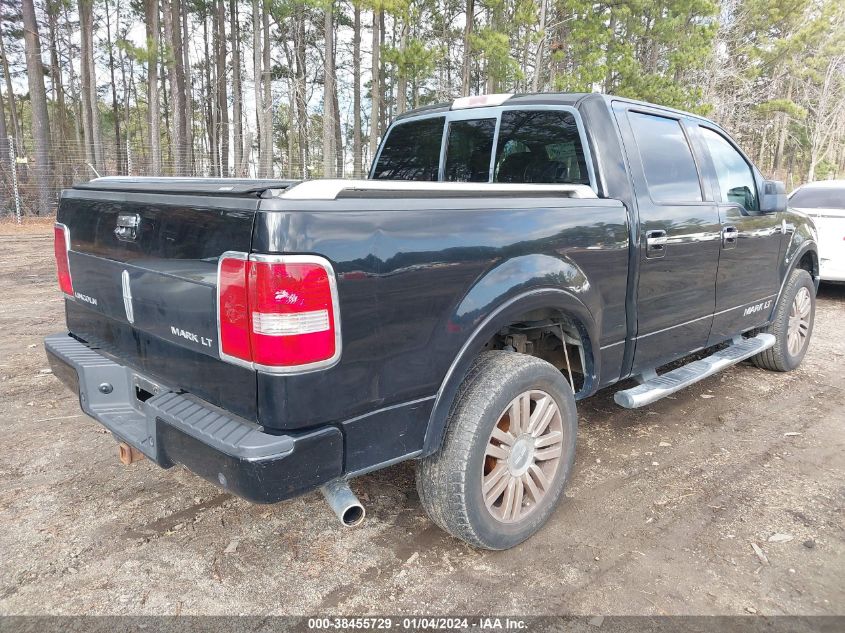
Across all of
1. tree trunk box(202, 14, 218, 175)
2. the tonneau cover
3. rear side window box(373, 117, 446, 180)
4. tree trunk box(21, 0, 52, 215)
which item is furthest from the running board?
tree trunk box(202, 14, 218, 175)

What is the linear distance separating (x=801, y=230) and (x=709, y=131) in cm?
154

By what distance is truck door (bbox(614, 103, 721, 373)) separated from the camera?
3.27m

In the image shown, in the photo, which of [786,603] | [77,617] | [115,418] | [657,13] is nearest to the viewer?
[77,617]

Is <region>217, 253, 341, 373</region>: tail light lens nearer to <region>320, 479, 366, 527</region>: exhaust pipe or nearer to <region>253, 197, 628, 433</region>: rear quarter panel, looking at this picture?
<region>253, 197, 628, 433</region>: rear quarter panel

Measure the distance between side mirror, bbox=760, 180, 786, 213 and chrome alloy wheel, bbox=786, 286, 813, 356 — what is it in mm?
1106

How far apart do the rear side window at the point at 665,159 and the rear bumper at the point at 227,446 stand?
2.41 metres

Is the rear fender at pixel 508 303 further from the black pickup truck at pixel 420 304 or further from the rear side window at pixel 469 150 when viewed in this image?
the rear side window at pixel 469 150

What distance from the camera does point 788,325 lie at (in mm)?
5051

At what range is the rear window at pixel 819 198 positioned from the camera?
28.0ft

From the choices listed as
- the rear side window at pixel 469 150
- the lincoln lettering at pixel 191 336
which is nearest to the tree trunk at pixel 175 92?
the rear side window at pixel 469 150

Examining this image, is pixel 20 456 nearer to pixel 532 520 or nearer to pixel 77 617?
pixel 77 617

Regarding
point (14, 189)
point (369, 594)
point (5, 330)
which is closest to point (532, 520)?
point (369, 594)

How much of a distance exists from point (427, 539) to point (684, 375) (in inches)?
77.5

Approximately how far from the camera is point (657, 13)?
69.8ft
